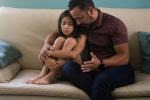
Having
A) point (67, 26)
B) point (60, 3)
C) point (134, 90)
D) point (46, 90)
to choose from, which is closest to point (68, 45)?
point (67, 26)

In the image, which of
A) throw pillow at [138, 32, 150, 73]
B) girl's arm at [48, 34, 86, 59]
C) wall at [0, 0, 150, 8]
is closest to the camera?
girl's arm at [48, 34, 86, 59]

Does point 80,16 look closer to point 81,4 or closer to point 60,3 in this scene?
point 81,4

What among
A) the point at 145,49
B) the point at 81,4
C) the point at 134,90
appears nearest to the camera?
the point at 134,90

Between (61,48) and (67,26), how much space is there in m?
0.18

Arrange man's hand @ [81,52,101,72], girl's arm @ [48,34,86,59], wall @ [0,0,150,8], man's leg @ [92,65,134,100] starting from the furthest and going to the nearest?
wall @ [0,0,150,8] < girl's arm @ [48,34,86,59] < man's hand @ [81,52,101,72] < man's leg @ [92,65,134,100]

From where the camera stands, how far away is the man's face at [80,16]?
219 cm

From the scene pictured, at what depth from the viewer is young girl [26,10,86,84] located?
7.49 feet

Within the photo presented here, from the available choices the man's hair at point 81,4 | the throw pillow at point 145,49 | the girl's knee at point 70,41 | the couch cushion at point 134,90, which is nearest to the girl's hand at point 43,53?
the girl's knee at point 70,41

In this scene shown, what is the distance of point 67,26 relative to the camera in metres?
2.32

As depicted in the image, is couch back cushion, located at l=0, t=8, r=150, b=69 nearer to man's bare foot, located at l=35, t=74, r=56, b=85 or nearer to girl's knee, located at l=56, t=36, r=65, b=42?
girl's knee, located at l=56, t=36, r=65, b=42

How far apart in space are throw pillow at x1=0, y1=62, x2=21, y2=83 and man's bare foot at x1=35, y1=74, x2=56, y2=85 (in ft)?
0.77

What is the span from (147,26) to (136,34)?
0.39ft

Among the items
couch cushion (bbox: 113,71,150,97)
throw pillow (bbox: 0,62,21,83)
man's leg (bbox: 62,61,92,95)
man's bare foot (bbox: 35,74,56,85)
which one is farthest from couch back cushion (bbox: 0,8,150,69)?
couch cushion (bbox: 113,71,150,97)

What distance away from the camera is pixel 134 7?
111 inches
